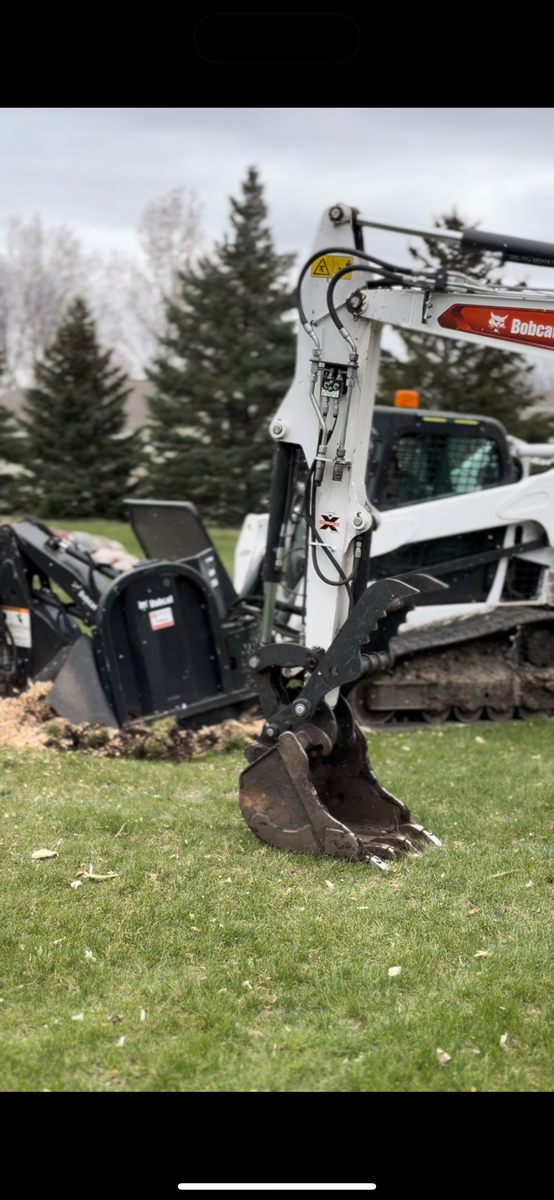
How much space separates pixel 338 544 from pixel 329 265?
1.34 meters

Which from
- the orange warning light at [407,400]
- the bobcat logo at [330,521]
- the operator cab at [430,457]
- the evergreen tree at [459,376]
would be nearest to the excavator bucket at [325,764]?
the bobcat logo at [330,521]

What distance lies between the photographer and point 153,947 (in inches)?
178

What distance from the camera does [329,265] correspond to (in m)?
5.62

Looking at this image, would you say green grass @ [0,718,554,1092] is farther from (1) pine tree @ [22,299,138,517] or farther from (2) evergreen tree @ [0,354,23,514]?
(2) evergreen tree @ [0,354,23,514]

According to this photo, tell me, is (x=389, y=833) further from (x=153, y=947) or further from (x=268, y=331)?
(x=268, y=331)

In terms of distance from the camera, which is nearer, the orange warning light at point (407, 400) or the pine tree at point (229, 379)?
the orange warning light at point (407, 400)

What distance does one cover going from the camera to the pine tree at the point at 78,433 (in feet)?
100

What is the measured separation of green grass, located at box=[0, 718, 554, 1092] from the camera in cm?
363

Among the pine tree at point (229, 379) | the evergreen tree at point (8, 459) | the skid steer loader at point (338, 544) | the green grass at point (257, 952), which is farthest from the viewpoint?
the pine tree at point (229, 379)

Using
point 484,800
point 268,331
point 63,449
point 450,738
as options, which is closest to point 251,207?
point 268,331

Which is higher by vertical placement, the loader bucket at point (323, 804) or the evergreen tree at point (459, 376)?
the evergreen tree at point (459, 376)

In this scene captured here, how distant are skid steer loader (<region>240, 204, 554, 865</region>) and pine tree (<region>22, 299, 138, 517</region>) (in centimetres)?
2511

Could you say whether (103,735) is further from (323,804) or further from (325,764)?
(323,804)

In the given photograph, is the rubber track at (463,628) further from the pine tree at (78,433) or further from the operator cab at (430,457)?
the pine tree at (78,433)
